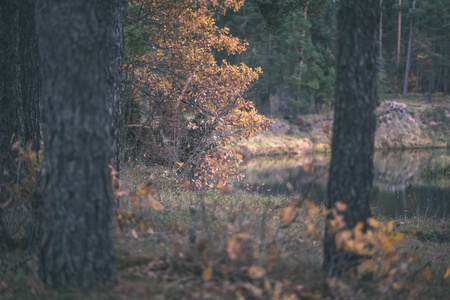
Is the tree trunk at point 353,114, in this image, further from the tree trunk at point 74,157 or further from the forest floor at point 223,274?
the tree trunk at point 74,157

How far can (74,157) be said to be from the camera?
149 inches

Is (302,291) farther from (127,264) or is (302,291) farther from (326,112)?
(326,112)

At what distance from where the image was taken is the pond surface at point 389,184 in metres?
13.1

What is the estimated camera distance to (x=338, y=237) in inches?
156

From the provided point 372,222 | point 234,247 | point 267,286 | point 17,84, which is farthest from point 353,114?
point 17,84

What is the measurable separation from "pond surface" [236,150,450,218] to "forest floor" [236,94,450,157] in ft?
19.1

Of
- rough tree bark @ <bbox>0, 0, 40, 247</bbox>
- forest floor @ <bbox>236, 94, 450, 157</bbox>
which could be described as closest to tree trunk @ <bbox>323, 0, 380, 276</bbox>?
rough tree bark @ <bbox>0, 0, 40, 247</bbox>

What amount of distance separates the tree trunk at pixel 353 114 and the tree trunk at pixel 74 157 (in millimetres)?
2229

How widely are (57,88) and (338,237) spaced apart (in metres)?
2.81

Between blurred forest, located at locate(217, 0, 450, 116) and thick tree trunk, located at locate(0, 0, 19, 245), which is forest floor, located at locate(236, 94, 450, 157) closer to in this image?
blurred forest, located at locate(217, 0, 450, 116)

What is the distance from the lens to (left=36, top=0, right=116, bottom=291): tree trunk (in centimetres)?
378

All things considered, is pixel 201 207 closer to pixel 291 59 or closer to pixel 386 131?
pixel 386 131

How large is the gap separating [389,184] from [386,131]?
21.5m

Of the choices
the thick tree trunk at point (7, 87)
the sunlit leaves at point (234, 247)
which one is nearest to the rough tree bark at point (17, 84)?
the thick tree trunk at point (7, 87)
